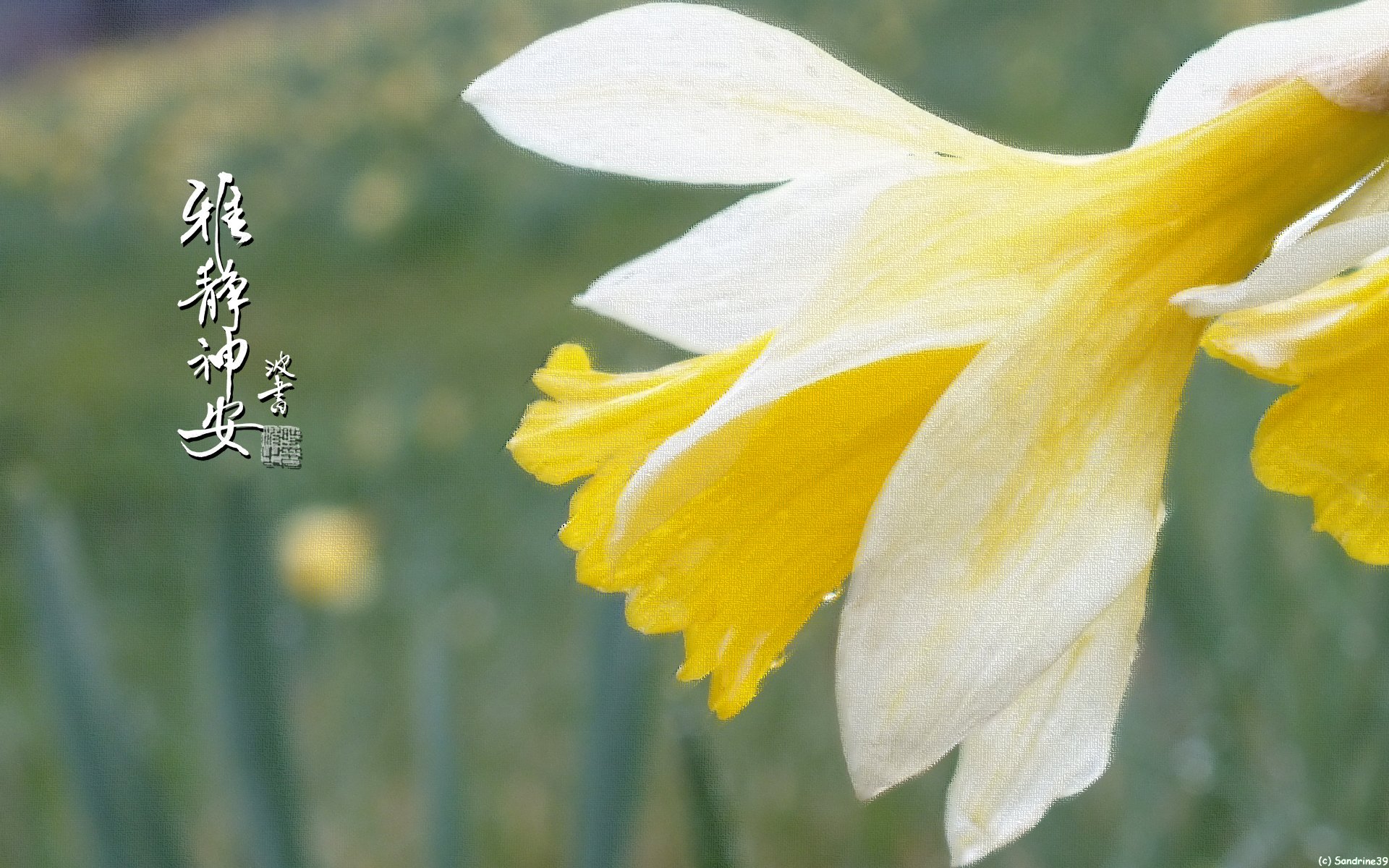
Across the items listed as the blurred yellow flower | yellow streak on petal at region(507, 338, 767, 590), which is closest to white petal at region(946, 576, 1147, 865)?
→ yellow streak on petal at region(507, 338, 767, 590)

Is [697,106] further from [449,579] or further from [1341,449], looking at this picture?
[449,579]

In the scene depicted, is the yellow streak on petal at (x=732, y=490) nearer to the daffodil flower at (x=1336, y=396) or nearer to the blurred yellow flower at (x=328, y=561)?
the daffodil flower at (x=1336, y=396)

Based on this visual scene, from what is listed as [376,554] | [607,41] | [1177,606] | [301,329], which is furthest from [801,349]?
[301,329]

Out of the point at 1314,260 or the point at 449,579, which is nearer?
the point at 1314,260

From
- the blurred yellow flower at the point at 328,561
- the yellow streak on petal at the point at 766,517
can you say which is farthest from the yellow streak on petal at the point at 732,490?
the blurred yellow flower at the point at 328,561

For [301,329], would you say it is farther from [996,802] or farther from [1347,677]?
[996,802]

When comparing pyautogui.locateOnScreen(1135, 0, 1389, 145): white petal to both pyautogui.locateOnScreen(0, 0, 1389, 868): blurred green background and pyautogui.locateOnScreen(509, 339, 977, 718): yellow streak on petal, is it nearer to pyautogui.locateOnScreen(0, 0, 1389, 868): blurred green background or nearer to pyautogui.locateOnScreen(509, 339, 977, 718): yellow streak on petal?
pyautogui.locateOnScreen(509, 339, 977, 718): yellow streak on petal

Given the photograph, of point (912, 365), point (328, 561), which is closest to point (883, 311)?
point (912, 365)
